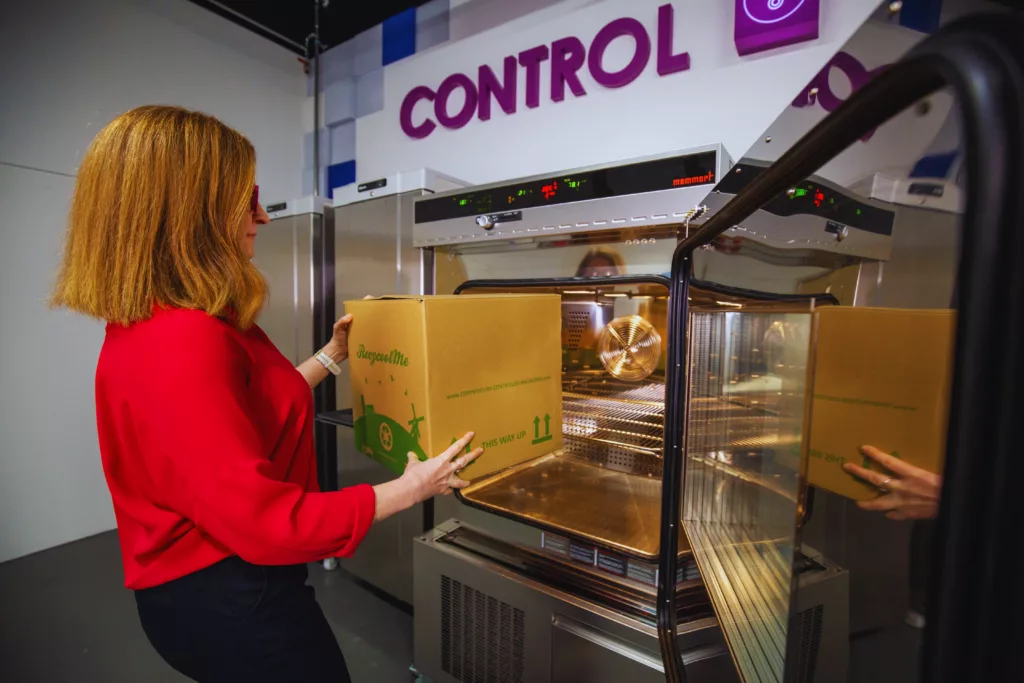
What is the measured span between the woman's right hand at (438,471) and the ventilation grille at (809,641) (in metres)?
0.65

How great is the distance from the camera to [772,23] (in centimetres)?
173

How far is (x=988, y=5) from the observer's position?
0.27m

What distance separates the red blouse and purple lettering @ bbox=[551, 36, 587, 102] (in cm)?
187

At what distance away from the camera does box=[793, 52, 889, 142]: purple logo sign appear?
15.2 inches

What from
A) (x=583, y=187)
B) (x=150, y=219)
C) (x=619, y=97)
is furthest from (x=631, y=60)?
(x=150, y=219)

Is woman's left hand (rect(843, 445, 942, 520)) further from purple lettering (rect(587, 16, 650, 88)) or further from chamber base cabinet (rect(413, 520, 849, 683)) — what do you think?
purple lettering (rect(587, 16, 650, 88))

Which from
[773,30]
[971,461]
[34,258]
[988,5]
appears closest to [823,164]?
[988,5]

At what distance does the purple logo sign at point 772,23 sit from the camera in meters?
1.68

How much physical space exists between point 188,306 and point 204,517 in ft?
1.22

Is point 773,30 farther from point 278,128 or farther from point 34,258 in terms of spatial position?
point 34,258

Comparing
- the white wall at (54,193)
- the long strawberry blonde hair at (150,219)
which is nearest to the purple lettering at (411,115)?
the white wall at (54,193)

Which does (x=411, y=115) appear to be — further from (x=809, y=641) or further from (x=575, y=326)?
(x=809, y=641)

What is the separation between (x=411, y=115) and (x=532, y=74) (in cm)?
83

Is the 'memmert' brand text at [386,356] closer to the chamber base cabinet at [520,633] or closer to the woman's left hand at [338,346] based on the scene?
the woman's left hand at [338,346]
